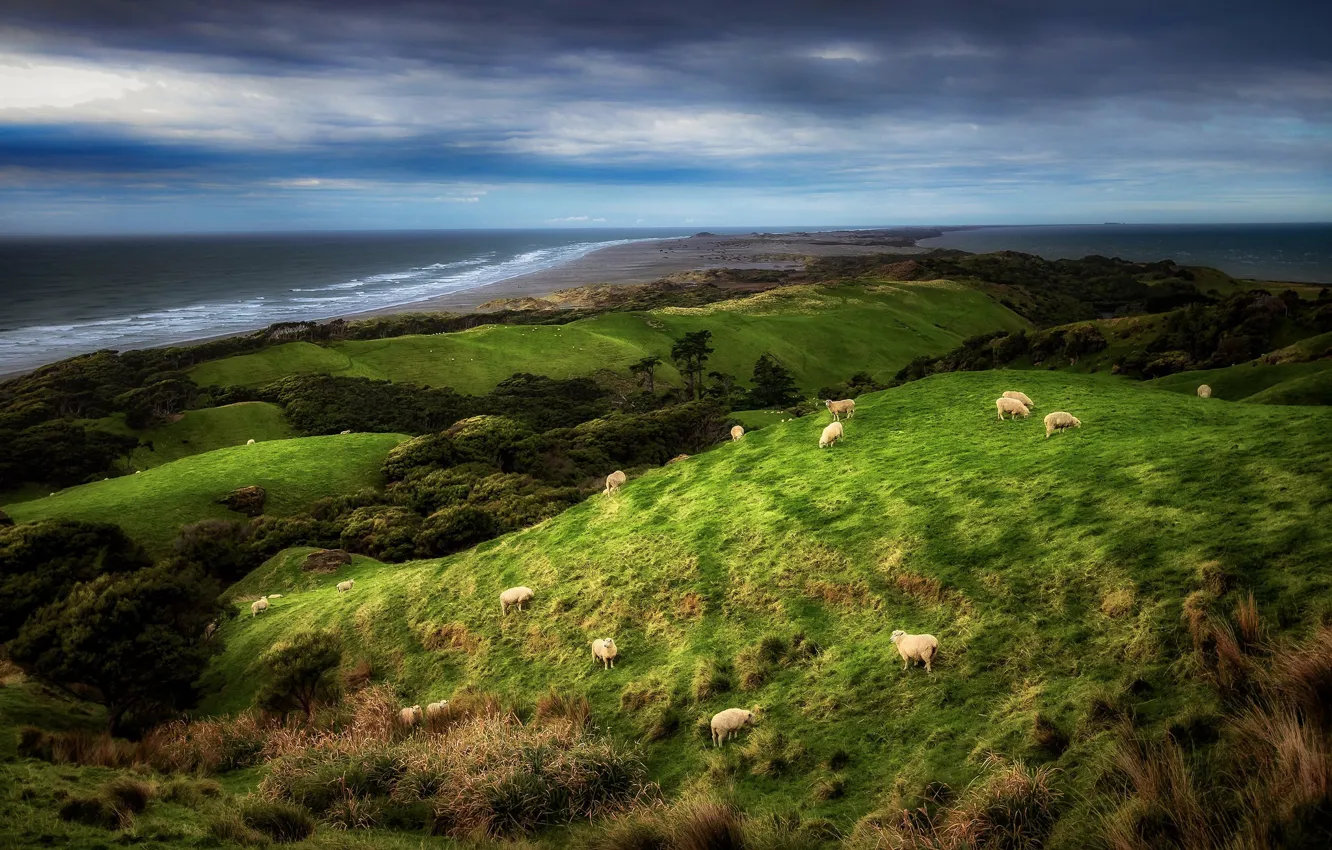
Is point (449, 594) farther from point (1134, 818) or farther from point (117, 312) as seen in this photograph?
point (117, 312)

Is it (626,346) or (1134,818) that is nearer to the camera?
(1134,818)

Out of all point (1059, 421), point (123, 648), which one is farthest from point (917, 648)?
point (123, 648)

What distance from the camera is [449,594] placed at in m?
20.3

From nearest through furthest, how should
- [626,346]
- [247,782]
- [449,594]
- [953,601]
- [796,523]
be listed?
1. [953,601]
2. [247,782]
3. [796,523]
4. [449,594]
5. [626,346]

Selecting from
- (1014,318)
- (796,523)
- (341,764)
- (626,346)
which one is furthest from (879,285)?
(341,764)

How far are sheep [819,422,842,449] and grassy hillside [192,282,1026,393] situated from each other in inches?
2814

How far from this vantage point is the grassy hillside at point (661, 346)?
90250 millimetres

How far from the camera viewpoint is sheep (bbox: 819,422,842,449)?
68.8 ft

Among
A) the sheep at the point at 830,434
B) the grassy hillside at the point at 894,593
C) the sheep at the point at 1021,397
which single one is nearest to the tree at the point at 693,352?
the sheep at the point at 830,434

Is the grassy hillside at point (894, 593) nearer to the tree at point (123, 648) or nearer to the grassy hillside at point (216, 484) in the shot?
the tree at point (123, 648)

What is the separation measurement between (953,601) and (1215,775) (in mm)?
5297

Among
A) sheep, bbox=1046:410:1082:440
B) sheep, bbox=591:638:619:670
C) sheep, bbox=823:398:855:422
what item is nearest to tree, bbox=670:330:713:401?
sheep, bbox=823:398:855:422

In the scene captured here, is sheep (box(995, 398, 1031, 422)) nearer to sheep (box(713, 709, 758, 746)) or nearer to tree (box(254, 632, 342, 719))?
sheep (box(713, 709, 758, 746))

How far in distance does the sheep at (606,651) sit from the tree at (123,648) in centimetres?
1310
